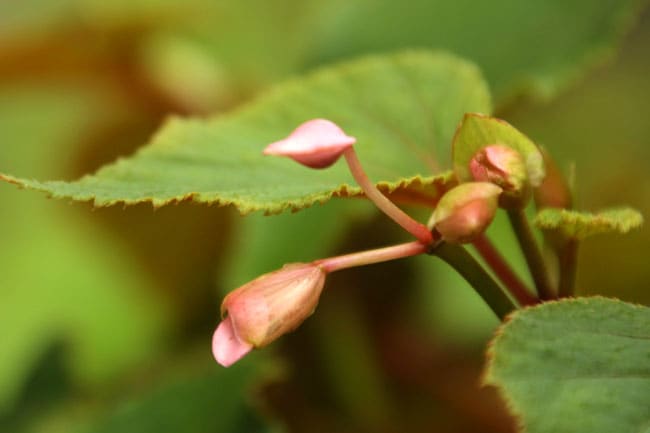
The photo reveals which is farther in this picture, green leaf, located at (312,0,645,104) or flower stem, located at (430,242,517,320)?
green leaf, located at (312,0,645,104)

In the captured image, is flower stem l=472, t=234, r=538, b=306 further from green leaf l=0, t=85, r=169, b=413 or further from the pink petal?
green leaf l=0, t=85, r=169, b=413

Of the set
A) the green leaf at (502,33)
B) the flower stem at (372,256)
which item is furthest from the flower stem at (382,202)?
the green leaf at (502,33)

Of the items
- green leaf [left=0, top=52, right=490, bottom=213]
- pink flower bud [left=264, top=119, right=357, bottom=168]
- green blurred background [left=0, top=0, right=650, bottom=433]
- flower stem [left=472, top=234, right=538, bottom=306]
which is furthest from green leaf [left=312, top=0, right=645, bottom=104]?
pink flower bud [left=264, top=119, right=357, bottom=168]

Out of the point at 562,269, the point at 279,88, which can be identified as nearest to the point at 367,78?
the point at 279,88

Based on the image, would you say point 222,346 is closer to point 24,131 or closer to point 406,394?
point 406,394

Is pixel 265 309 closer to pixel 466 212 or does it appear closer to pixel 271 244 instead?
pixel 466 212

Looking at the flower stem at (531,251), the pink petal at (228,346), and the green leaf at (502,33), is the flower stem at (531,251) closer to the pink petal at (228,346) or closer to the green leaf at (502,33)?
the pink petal at (228,346)
